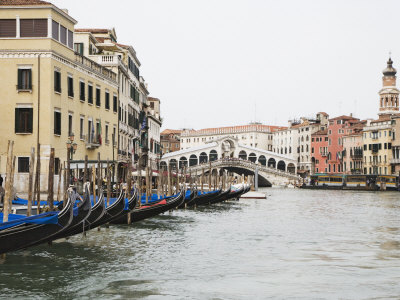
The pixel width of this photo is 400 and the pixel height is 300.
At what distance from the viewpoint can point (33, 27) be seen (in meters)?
21.3

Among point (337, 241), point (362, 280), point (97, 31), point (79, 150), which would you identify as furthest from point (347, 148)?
point (362, 280)

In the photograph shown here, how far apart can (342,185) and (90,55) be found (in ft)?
110

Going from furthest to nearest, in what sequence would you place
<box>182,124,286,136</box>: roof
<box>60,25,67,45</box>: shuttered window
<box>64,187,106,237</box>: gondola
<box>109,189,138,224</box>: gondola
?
<box>182,124,286,136</box>: roof, <box>60,25,67,45</box>: shuttered window, <box>109,189,138,224</box>: gondola, <box>64,187,106,237</box>: gondola

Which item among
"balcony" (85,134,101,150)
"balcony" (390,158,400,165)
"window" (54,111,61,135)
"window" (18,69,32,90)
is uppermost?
"window" (18,69,32,90)

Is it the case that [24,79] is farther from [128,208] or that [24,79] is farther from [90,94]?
[128,208]

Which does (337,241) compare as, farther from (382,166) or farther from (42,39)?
(382,166)

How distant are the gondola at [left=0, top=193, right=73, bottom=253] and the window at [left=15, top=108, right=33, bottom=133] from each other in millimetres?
11389

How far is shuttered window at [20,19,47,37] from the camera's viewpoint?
2125 cm

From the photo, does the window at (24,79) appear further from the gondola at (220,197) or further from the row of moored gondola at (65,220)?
the gondola at (220,197)

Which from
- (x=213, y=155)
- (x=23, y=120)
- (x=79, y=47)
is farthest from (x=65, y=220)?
(x=213, y=155)

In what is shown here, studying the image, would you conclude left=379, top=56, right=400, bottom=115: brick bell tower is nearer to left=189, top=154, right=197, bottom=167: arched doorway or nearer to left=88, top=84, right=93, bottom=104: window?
left=189, top=154, right=197, bottom=167: arched doorway

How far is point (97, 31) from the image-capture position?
3278 cm

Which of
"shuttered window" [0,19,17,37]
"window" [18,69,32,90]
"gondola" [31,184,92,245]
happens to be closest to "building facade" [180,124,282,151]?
"window" [18,69,32,90]

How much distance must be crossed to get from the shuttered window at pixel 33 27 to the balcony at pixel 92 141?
4454mm
